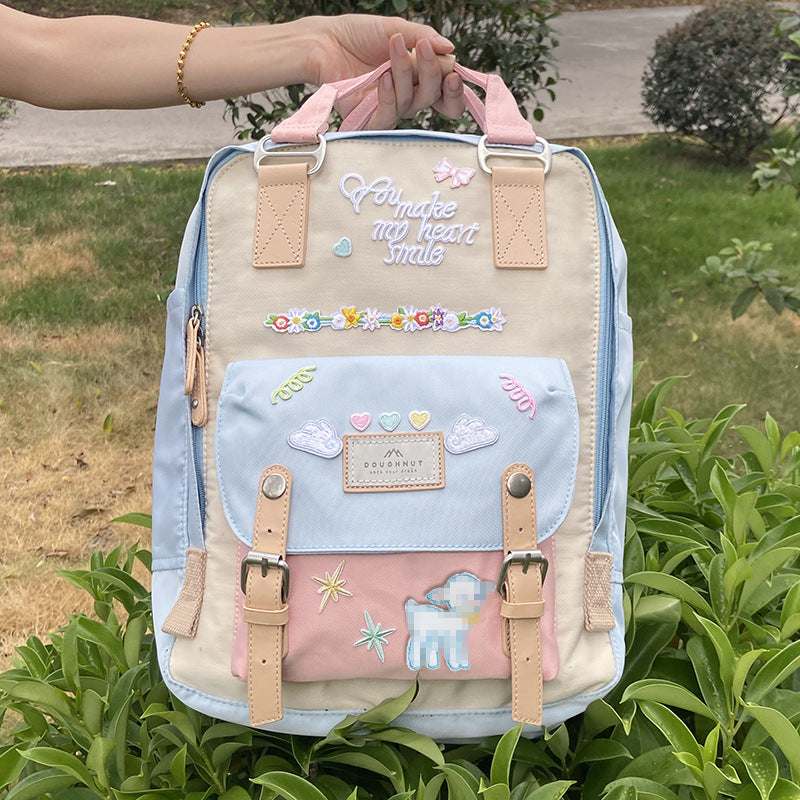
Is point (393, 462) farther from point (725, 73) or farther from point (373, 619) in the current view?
point (725, 73)

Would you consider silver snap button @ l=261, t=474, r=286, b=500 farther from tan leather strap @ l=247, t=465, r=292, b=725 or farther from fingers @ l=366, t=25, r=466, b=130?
fingers @ l=366, t=25, r=466, b=130

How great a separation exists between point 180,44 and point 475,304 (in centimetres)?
90

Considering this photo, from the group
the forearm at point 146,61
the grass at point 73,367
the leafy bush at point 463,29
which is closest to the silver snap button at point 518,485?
the forearm at point 146,61

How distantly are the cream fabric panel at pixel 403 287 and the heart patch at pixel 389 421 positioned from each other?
135 millimetres

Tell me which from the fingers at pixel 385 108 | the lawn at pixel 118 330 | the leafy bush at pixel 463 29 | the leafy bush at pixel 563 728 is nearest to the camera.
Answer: the leafy bush at pixel 563 728

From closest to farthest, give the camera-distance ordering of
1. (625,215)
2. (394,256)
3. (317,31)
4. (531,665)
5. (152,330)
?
(531,665)
(394,256)
(317,31)
(152,330)
(625,215)

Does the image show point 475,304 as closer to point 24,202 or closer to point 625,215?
point 625,215

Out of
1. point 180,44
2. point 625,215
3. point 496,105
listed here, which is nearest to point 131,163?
point 625,215

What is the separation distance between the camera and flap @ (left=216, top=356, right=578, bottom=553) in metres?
1.32

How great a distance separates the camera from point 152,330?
15.6 ft

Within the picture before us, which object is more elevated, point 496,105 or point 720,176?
point 496,105

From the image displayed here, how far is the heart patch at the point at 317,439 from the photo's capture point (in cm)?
133

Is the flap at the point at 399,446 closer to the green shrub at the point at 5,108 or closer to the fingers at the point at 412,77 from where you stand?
the fingers at the point at 412,77

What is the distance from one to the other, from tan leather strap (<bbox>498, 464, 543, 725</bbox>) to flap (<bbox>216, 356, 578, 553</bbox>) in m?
0.02
